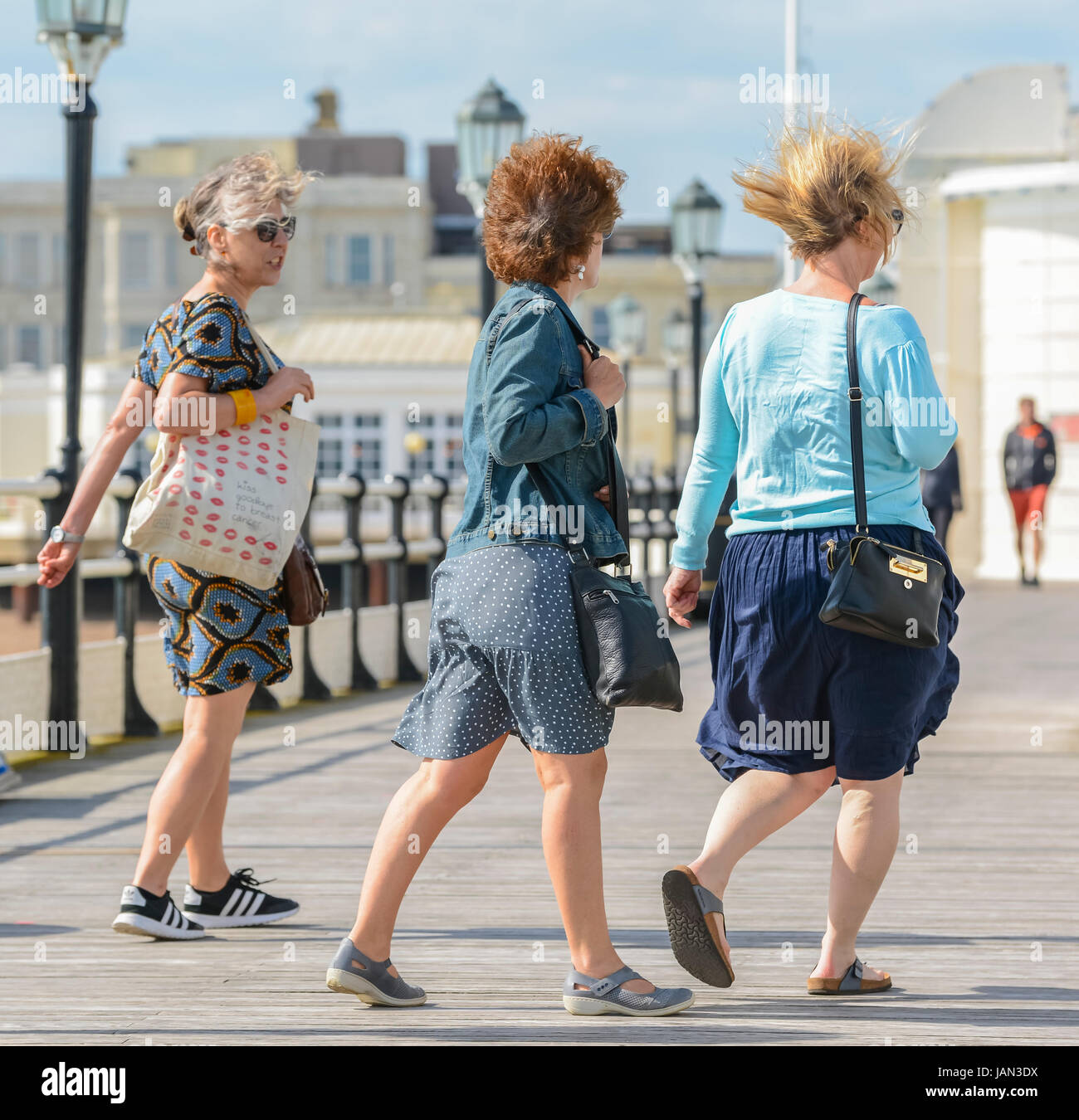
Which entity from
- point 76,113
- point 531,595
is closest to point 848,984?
point 531,595

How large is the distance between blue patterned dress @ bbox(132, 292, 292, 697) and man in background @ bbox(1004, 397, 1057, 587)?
14495 millimetres

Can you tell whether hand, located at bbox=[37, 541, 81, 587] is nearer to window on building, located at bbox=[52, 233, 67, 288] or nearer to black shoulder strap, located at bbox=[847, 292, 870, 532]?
black shoulder strap, located at bbox=[847, 292, 870, 532]

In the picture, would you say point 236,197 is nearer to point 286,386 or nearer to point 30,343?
point 286,386

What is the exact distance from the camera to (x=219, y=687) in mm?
4309

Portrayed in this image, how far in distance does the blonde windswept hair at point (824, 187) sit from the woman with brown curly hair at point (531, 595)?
345 mm

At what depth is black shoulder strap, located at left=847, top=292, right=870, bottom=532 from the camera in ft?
11.9

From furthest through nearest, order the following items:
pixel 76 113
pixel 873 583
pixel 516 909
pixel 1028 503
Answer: pixel 1028 503 → pixel 76 113 → pixel 516 909 → pixel 873 583

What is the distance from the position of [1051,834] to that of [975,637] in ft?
23.6

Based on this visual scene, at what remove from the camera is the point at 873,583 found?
139 inches

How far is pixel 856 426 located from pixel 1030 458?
15.0 meters

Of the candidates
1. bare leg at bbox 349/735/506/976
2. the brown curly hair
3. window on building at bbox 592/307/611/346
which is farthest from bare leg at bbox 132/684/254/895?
window on building at bbox 592/307/611/346

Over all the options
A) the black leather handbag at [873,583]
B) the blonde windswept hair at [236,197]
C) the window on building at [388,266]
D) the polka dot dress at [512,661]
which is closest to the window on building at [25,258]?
A: the window on building at [388,266]
